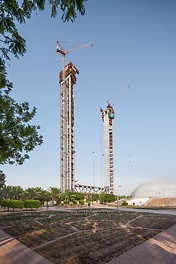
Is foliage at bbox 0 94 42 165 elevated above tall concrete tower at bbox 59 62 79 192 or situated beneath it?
situated beneath

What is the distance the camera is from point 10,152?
1101 cm

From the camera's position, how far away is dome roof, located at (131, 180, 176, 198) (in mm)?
122062

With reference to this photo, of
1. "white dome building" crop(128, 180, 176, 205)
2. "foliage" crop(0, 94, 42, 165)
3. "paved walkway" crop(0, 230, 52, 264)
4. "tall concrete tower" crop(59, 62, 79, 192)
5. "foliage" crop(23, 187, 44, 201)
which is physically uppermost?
"tall concrete tower" crop(59, 62, 79, 192)

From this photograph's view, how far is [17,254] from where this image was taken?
38.3 feet

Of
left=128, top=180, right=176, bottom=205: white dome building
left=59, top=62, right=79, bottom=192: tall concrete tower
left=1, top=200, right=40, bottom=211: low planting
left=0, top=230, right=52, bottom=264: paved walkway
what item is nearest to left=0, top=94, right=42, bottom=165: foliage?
left=0, top=230, right=52, bottom=264: paved walkway

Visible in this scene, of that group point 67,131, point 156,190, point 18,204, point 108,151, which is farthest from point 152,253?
point 108,151

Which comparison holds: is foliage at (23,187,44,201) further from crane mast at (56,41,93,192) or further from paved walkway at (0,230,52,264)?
paved walkway at (0,230,52,264)

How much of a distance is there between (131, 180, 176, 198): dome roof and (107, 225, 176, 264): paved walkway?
116m

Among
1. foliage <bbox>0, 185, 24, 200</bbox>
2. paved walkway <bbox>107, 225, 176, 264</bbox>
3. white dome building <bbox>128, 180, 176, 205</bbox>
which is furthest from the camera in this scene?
white dome building <bbox>128, 180, 176, 205</bbox>

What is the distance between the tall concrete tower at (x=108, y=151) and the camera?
14738cm

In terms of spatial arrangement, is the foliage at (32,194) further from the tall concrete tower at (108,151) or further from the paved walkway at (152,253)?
the tall concrete tower at (108,151)

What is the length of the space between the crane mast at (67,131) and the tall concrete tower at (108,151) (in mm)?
35879

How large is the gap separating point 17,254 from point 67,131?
11130 cm

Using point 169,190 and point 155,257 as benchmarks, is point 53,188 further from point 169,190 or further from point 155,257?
point 169,190
